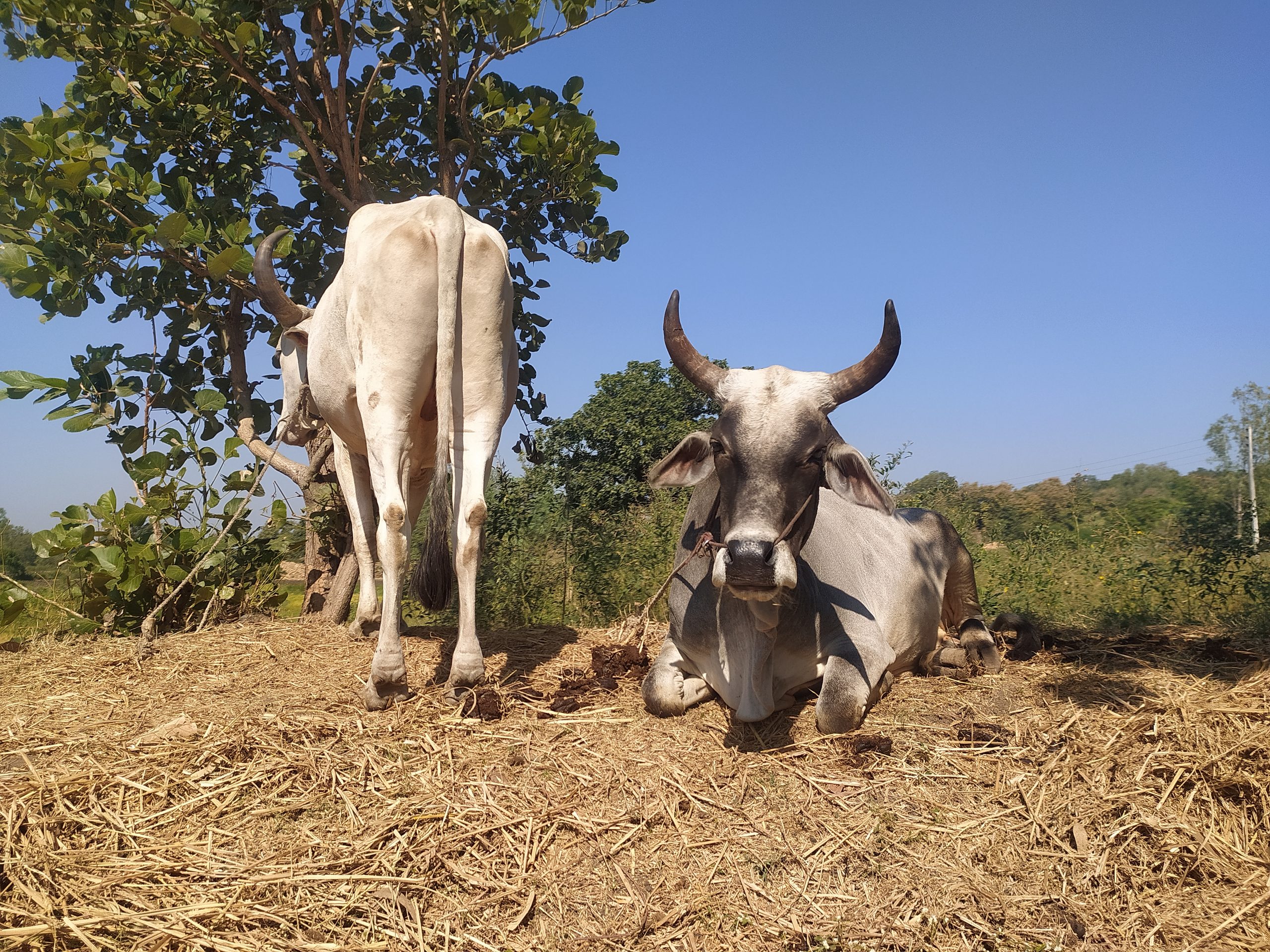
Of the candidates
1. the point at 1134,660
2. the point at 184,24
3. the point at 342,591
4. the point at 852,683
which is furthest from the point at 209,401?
the point at 1134,660

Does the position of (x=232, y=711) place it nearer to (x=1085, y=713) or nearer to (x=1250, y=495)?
(x=1085, y=713)

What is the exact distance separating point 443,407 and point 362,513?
1748 millimetres

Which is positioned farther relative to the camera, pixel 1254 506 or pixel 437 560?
pixel 1254 506

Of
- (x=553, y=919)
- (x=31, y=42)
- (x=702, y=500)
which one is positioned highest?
(x=31, y=42)

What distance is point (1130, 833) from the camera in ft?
10.4

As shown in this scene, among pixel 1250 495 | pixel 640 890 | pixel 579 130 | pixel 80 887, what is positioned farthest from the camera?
pixel 1250 495

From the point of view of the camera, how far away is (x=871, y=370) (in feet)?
12.7

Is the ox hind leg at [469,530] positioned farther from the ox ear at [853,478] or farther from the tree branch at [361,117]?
the tree branch at [361,117]

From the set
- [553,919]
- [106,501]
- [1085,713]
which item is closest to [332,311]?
[106,501]

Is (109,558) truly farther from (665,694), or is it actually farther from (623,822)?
(623,822)

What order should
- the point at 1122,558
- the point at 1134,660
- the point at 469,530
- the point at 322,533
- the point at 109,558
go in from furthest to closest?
1. the point at 1122,558
2. the point at 322,533
3. the point at 109,558
4. the point at 1134,660
5. the point at 469,530

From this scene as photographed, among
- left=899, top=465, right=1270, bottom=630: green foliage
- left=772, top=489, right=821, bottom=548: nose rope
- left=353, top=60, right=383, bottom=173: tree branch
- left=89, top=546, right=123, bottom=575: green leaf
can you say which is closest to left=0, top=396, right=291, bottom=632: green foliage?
left=89, top=546, right=123, bottom=575: green leaf

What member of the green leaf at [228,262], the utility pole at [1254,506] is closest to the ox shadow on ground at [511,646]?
the green leaf at [228,262]

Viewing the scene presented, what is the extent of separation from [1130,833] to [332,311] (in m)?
4.85
